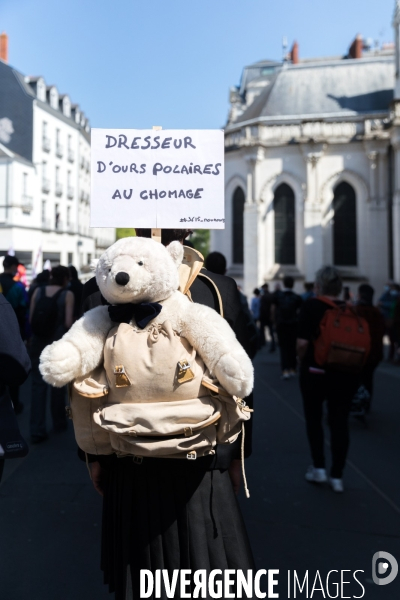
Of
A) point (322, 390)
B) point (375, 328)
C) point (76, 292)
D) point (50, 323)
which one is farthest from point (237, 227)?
point (322, 390)

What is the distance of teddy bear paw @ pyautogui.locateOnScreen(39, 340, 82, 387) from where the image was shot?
6.51ft

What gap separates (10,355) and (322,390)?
120 inches

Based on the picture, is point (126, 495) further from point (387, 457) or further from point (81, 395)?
point (387, 457)

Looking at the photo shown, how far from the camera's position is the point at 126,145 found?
2.60 meters

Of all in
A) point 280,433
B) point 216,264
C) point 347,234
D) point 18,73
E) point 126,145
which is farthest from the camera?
point 18,73

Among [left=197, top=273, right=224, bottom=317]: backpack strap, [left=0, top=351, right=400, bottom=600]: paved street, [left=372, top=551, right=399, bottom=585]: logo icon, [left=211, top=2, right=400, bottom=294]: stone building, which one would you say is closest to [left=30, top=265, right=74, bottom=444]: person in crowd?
[left=0, top=351, right=400, bottom=600]: paved street

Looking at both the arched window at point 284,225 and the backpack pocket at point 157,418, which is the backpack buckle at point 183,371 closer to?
the backpack pocket at point 157,418

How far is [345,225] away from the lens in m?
29.2

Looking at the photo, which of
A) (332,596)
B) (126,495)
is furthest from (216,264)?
(126,495)

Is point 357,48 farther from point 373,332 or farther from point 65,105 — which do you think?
point 373,332

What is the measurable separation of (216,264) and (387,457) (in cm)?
266

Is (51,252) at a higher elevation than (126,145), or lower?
higher

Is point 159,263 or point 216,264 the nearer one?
point 159,263

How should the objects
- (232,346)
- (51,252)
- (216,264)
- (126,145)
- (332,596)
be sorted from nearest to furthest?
1. (232,346)
2. (126,145)
3. (332,596)
4. (216,264)
5. (51,252)
